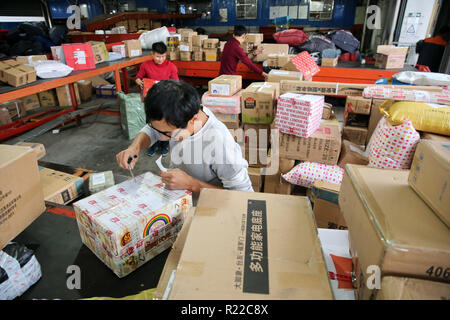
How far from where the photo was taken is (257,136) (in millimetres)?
3027

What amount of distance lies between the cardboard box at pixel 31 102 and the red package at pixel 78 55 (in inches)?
87.5

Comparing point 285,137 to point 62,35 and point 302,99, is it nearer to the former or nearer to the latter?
point 302,99

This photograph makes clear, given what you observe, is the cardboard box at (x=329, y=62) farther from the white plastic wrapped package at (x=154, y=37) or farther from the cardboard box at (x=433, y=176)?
the cardboard box at (x=433, y=176)

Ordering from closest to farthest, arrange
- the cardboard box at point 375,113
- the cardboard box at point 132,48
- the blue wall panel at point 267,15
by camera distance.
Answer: the cardboard box at point 375,113 → the cardboard box at point 132,48 → the blue wall panel at point 267,15

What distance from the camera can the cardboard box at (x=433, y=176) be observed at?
744 mm

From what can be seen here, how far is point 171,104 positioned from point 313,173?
164 centimetres

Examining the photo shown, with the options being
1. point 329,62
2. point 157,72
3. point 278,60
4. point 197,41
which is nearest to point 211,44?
point 197,41

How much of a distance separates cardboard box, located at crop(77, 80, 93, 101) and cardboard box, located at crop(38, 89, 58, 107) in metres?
0.56

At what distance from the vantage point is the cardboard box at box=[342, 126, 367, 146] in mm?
2738

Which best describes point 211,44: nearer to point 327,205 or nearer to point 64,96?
point 64,96

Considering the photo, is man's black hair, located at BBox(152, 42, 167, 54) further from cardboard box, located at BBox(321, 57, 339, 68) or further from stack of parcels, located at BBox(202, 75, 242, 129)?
cardboard box, located at BBox(321, 57, 339, 68)

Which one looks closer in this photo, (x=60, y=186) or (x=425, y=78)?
(x=60, y=186)

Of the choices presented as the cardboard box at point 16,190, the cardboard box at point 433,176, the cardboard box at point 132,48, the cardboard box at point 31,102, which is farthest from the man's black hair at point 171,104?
the cardboard box at point 31,102

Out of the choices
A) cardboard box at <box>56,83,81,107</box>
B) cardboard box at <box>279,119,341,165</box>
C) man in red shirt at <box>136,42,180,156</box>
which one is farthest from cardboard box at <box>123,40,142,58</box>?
cardboard box at <box>279,119,341,165</box>
